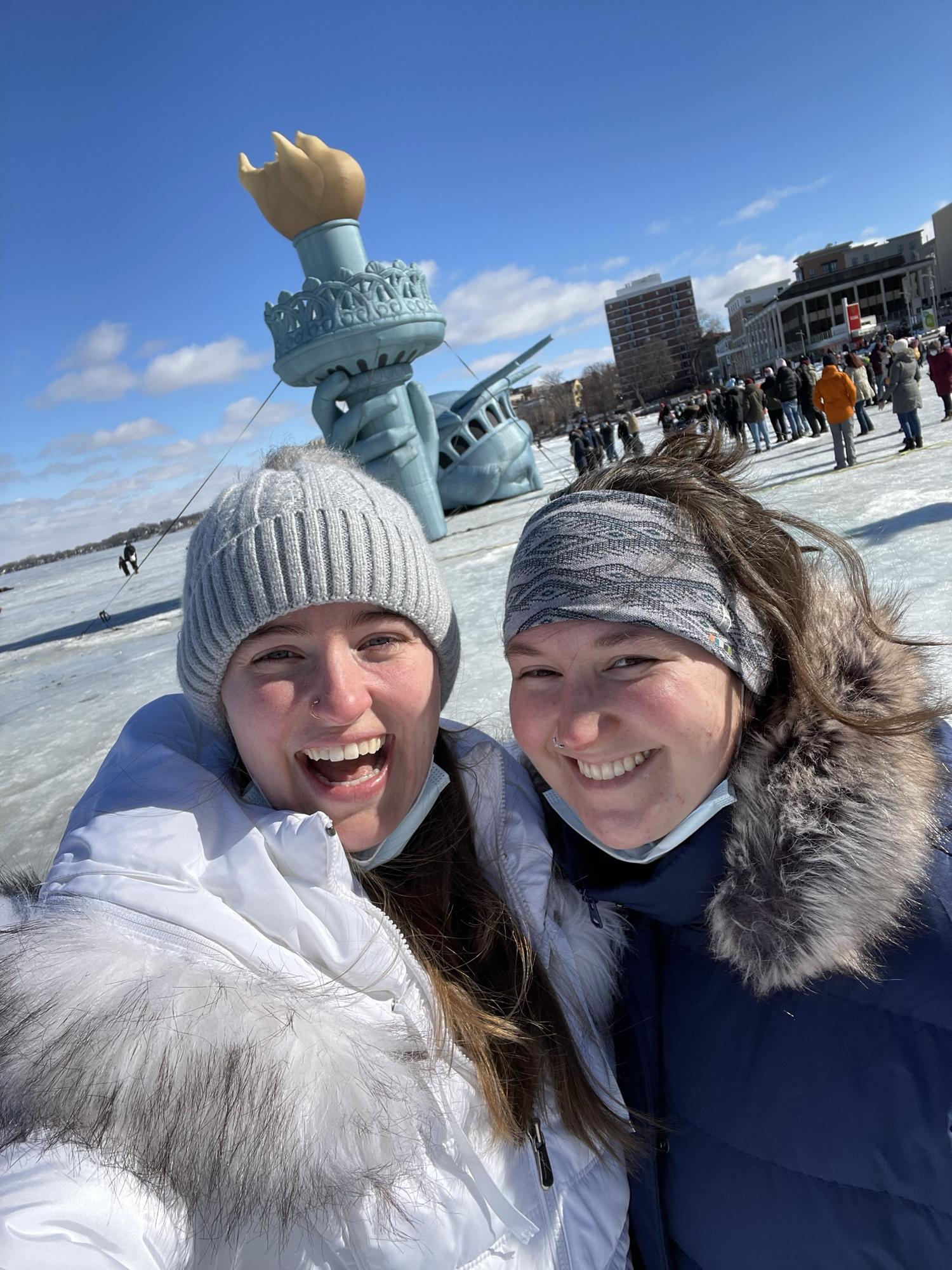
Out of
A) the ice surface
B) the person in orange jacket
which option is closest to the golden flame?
the ice surface

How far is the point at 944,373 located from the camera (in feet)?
40.0

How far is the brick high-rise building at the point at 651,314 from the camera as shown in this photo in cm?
14412

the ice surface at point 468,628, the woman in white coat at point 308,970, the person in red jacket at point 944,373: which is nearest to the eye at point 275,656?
the woman in white coat at point 308,970

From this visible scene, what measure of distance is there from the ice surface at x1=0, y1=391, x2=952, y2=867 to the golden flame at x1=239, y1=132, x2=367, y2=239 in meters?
6.05

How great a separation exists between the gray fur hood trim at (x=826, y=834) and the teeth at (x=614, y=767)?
0.16 meters

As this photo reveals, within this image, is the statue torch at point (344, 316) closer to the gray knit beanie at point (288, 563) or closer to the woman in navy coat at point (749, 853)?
the gray knit beanie at point (288, 563)

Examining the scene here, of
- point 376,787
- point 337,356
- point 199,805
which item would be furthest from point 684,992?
point 337,356

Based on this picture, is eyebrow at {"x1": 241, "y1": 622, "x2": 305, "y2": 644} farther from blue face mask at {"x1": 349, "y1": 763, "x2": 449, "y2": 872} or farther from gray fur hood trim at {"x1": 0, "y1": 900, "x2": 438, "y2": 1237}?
gray fur hood trim at {"x1": 0, "y1": 900, "x2": 438, "y2": 1237}

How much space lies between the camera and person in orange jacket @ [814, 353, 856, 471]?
10.4 m

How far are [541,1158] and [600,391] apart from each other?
346ft

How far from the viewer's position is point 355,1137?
1.00 m

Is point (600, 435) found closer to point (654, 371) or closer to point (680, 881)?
point (680, 881)

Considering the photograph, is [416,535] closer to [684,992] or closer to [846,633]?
[846,633]

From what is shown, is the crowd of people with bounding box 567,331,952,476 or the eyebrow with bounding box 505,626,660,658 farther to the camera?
the crowd of people with bounding box 567,331,952,476
